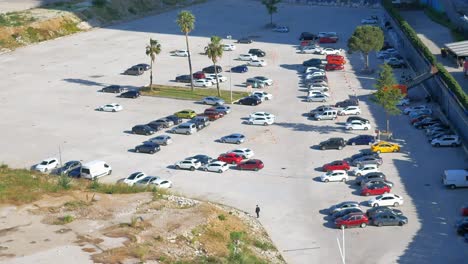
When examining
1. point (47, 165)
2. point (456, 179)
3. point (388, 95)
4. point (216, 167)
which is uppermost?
point (388, 95)

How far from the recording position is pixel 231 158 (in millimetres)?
56281

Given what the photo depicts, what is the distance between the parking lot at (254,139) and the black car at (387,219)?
0.41 meters

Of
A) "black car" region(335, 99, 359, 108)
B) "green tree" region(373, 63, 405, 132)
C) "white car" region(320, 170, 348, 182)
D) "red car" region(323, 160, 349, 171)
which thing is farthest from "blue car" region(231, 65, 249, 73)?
"white car" region(320, 170, 348, 182)

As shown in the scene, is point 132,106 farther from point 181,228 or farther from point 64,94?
point 181,228

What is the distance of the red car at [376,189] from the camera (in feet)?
163

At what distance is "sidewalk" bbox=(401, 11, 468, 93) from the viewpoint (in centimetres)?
6869

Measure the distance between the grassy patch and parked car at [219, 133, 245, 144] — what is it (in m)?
11.2

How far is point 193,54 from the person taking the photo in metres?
90.0

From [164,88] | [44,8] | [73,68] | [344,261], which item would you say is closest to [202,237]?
[344,261]

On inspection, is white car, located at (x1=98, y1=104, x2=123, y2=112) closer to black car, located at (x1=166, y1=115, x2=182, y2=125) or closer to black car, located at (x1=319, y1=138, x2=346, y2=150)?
black car, located at (x1=166, y1=115, x2=182, y2=125)

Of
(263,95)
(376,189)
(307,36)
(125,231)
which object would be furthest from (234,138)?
(307,36)

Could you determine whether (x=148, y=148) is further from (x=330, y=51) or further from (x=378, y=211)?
(x=330, y=51)

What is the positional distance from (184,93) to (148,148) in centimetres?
1642

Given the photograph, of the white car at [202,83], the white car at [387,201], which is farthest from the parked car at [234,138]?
the white car at [202,83]
